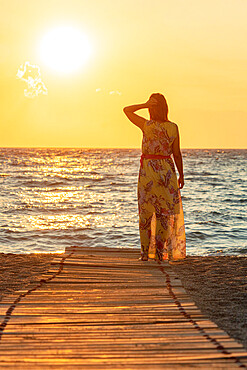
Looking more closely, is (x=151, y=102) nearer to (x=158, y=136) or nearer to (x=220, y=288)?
(x=158, y=136)

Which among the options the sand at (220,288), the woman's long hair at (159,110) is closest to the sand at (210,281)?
the sand at (220,288)

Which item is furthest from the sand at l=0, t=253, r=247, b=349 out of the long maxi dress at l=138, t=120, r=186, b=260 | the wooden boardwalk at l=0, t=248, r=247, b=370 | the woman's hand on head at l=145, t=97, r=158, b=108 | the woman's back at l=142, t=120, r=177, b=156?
the woman's hand on head at l=145, t=97, r=158, b=108

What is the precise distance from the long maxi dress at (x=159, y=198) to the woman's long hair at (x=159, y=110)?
0.25 feet

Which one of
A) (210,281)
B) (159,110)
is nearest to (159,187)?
(159,110)

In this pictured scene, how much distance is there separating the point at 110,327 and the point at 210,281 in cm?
306

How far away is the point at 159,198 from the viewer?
693 cm

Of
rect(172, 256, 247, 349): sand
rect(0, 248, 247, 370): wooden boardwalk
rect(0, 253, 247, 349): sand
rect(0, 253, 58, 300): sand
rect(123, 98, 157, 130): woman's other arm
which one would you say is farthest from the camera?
rect(123, 98, 157, 130): woman's other arm

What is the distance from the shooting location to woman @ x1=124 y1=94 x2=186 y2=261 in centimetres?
679

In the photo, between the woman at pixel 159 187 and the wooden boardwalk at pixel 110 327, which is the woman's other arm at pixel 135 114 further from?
the wooden boardwalk at pixel 110 327

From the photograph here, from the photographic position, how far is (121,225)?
47.9 ft

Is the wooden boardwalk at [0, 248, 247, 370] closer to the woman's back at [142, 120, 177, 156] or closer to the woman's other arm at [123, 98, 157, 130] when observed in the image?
the woman's back at [142, 120, 177, 156]

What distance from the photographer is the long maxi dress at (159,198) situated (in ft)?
22.4

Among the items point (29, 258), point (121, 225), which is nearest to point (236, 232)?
point (121, 225)

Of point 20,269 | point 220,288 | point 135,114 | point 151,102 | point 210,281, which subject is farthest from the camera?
point 20,269
